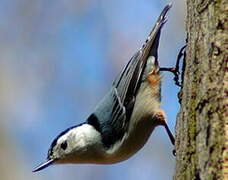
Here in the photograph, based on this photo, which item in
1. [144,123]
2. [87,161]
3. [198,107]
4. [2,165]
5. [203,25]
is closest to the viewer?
[198,107]

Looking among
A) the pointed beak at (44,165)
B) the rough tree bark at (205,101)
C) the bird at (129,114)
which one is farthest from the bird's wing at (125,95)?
the rough tree bark at (205,101)

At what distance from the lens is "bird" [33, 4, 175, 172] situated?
3.19 metres

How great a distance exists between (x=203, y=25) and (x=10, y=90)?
2904 mm

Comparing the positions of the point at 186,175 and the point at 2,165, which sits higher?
the point at 2,165

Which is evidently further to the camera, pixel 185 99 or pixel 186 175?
pixel 185 99

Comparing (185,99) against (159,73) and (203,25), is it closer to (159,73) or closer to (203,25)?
(203,25)

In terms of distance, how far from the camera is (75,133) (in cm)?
352

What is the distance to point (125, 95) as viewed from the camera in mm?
3264

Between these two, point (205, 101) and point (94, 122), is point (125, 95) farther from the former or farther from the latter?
point (205, 101)

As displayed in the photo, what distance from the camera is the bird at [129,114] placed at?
10.5 ft

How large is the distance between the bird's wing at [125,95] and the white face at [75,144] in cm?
7

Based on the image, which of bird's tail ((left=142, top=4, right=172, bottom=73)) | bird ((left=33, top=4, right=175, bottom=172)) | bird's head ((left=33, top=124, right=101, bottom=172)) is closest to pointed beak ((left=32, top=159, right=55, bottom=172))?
bird's head ((left=33, top=124, right=101, bottom=172))

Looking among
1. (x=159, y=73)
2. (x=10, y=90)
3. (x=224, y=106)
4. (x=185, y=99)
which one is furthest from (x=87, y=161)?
(x=224, y=106)

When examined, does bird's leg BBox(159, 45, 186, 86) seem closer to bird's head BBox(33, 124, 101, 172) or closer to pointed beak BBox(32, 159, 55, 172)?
bird's head BBox(33, 124, 101, 172)
